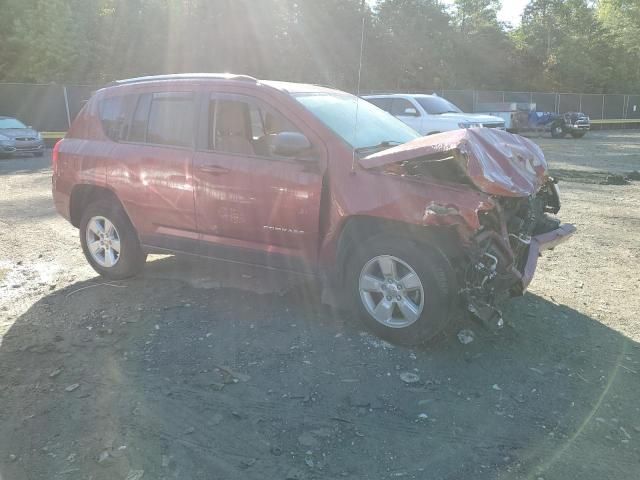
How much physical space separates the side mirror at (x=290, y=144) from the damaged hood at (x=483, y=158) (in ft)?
1.53

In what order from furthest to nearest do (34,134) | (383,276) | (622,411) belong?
(34,134)
(383,276)
(622,411)

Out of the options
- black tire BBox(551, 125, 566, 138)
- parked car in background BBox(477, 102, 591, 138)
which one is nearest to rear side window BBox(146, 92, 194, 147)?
parked car in background BBox(477, 102, 591, 138)

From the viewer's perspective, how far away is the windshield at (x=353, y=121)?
4602 mm

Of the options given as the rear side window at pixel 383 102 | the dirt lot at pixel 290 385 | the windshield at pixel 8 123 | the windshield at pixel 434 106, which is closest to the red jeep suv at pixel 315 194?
the dirt lot at pixel 290 385

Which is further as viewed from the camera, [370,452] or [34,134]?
[34,134]

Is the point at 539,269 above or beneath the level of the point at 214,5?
beneath

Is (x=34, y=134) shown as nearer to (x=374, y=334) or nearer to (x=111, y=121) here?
(x=111, y=121)

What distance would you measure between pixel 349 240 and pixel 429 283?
2.35ft

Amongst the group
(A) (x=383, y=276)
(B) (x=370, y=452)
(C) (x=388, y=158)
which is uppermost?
(C) (x=388, y=158)

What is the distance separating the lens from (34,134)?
2041cm

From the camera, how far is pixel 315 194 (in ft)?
14.3

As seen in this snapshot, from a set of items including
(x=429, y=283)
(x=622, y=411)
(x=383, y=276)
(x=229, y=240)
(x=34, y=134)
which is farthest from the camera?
(x=34, y=134)

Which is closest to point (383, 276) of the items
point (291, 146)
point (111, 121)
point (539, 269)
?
point (291, 146)

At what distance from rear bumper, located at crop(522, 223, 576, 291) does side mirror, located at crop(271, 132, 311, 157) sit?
1859 millimetres
